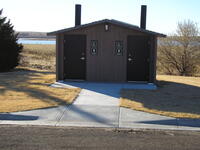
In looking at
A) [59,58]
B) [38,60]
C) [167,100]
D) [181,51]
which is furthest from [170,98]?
[38,60]

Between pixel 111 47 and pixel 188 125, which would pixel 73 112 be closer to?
pixel 188 125

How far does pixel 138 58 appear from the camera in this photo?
14750 mm

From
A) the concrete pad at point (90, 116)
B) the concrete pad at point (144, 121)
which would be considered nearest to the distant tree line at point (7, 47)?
the concrete pad at point (90, 116)

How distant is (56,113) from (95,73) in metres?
6.32

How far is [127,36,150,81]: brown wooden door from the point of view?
48.1 ft

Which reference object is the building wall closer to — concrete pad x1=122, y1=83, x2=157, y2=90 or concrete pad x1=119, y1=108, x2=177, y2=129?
concrete pad x1=122, y1=83, x2=157, y2=90

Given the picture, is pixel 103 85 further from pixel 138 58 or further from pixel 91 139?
pixel 91 139

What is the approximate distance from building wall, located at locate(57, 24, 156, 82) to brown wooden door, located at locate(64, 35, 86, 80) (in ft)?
0.61

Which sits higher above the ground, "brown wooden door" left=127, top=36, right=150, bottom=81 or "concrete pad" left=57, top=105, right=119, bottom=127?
"brown wooden door" left=127, top=36, right=150, bottom=81

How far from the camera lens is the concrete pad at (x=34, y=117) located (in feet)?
26.1

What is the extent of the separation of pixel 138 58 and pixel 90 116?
263 inches

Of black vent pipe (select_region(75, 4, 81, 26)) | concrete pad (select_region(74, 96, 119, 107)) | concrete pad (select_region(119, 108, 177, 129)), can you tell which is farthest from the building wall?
concrete pad (select_region(119, 108, 177, 129))

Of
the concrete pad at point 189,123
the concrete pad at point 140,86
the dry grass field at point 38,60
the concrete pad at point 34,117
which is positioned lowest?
the concrete pad at point 189,123

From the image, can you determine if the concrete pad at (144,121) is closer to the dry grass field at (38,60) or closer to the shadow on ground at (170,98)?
the shadow on ground at (170,98)
